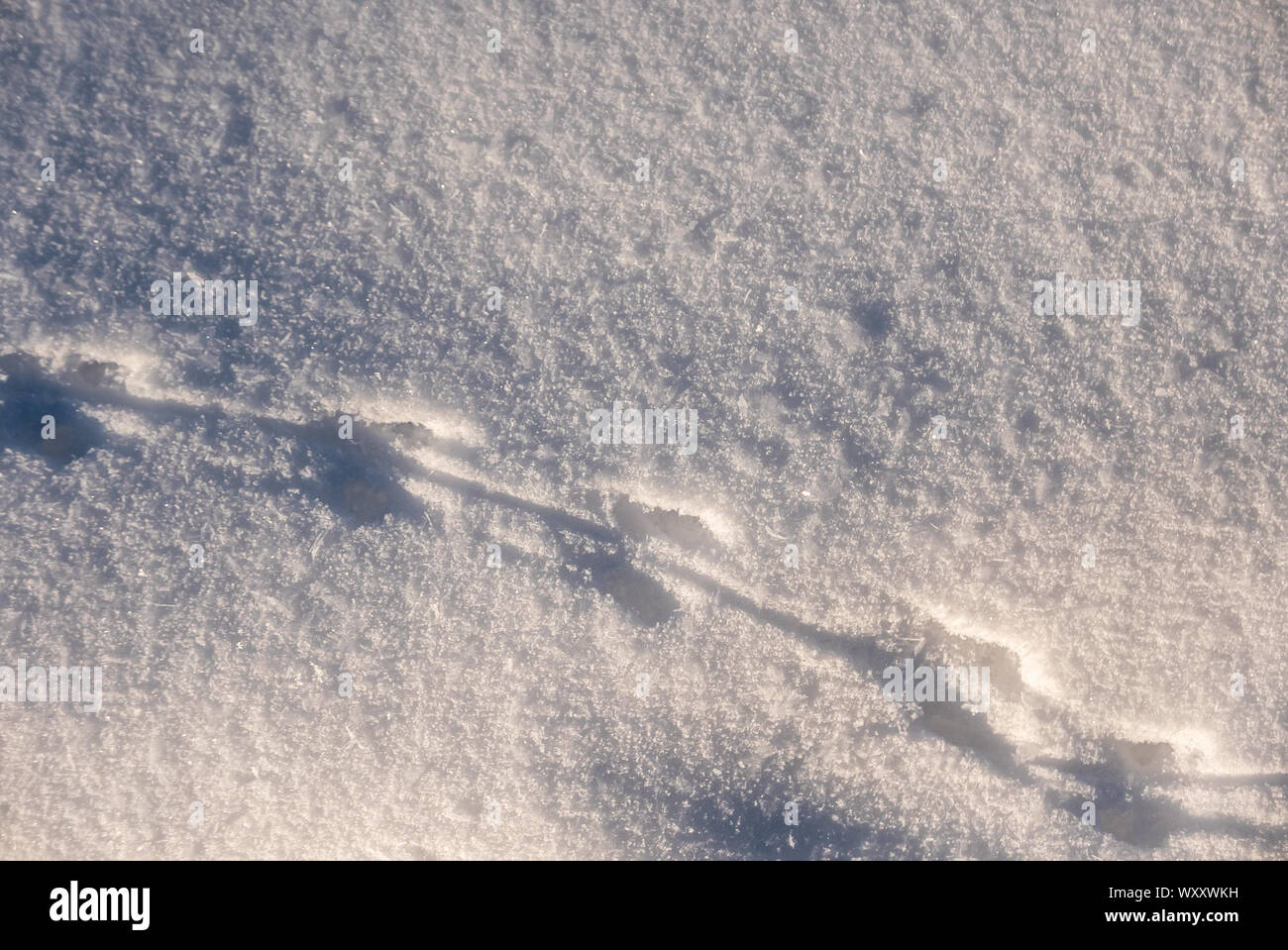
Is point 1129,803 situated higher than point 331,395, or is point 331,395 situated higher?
point 331,395

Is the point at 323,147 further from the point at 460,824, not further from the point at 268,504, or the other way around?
the point at 460,824

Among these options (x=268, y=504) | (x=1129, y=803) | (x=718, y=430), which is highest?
(x=718, y=430)

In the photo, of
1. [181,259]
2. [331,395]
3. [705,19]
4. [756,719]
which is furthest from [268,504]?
[705,19]

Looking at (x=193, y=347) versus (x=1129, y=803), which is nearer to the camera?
(x=193, y=347)
